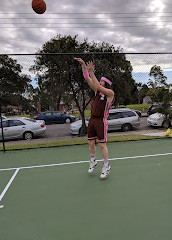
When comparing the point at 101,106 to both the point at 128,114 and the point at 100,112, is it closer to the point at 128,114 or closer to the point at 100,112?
the point at 100,112

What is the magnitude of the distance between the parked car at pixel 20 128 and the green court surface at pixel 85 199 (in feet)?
17.1

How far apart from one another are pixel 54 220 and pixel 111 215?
2.25 ft

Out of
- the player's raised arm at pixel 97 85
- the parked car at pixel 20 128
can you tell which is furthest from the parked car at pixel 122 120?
the player's raised arm at pixel 97 85

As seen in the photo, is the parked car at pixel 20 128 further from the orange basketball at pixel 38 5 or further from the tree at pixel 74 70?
the orange basketball at pixel 38 5

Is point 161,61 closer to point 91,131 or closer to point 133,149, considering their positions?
point 133,149

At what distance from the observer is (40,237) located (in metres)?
1.99

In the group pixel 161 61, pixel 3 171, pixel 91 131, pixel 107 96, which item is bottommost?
pixel 3 171

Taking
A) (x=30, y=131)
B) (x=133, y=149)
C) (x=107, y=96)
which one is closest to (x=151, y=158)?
(x=133, y=149)

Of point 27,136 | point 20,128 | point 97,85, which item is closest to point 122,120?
point 27,136

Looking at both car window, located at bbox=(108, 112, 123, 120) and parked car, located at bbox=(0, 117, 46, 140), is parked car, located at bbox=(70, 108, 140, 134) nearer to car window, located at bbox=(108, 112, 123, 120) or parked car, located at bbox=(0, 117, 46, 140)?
car window, located at bbox=(108, 112, 123, 120)

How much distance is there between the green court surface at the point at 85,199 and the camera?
2.05 m

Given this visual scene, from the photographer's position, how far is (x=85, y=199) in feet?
8.93

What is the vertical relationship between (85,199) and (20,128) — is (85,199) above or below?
below

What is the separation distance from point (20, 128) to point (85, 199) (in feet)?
25.6
